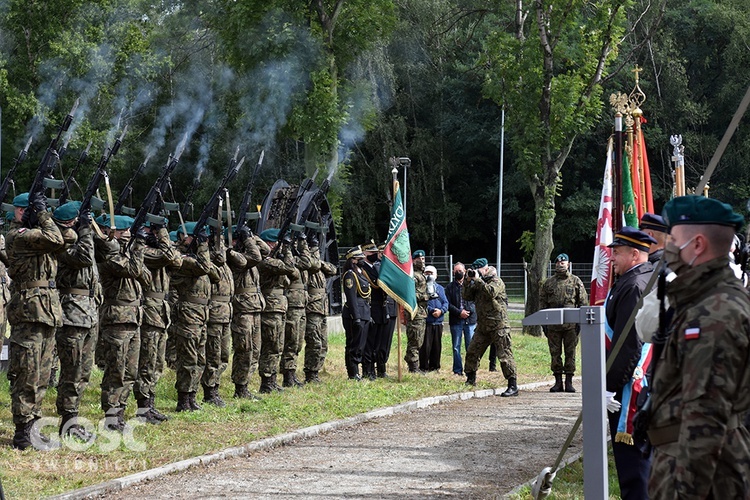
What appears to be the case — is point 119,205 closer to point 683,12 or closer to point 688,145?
point 688,145

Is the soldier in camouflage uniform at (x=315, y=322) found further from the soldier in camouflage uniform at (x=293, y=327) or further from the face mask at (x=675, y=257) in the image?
the face mask at (x=675, y=257)

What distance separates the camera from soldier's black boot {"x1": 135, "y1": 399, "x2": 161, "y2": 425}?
10766mm

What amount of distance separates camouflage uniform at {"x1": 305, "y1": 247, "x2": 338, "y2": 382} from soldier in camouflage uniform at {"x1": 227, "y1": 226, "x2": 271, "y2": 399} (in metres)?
1.90

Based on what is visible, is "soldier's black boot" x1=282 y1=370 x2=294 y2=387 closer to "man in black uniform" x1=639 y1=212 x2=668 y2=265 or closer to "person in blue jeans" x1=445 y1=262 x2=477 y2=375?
"person in blue jeans" x1=445 y1=262 x2=477 y2=375

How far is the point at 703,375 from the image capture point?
374cm

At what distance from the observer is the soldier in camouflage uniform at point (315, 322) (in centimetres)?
1520

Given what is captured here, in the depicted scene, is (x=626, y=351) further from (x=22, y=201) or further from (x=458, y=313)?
(x=458, y=313)

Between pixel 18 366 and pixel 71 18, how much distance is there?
84.4 ft

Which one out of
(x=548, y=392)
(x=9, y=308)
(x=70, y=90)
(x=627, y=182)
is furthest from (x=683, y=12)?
(x=9, y=308)

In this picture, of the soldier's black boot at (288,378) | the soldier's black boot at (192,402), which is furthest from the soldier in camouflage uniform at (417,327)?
the soldier's black boot at (192,402)

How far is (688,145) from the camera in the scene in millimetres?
43438

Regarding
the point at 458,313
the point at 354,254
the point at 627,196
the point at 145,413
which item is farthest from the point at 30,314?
the point at 458,313

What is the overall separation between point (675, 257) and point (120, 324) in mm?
7193

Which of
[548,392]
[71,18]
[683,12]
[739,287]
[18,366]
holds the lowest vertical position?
[548,392]
